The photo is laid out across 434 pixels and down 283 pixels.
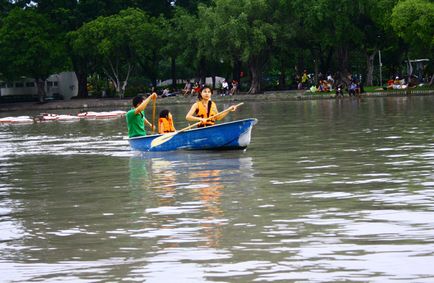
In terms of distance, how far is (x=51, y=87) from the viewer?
103625 mm

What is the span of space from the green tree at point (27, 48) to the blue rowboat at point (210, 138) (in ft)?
215

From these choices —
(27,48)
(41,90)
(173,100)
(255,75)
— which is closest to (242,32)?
(255,75)

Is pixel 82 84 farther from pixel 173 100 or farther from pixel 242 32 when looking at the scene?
pixel 242 32

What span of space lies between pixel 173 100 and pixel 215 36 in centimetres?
631

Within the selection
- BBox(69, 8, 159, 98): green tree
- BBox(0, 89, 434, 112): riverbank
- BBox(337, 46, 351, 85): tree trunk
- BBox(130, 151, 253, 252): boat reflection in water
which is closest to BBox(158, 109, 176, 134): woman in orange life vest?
BBox(130, 151, 253, 252): boat reflection in water

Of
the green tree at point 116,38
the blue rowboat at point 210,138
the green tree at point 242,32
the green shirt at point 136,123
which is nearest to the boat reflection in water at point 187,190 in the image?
the blue rowboat at point 210,138

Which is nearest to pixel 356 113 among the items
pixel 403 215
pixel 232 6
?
pixel 403 215

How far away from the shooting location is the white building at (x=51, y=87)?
10225 centimetres

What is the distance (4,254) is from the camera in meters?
10.8

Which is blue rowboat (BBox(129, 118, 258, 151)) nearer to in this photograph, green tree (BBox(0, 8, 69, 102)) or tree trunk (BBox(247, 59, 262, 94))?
tree trunk (BBox(247, 59, 262, 94))

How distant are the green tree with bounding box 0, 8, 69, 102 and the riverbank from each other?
10.2ft

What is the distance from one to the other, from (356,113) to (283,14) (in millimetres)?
38081

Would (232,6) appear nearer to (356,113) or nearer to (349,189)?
(356,113)

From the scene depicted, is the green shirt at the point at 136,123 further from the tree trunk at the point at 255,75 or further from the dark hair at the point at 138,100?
the tree trunk at the point at 255,75
